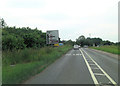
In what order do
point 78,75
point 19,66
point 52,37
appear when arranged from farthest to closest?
1. point 52,37
2. point 19,66
3. point 78,75

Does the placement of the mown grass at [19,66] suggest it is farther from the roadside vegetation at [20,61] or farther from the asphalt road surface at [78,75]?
the asphalt road surface at [78,75]

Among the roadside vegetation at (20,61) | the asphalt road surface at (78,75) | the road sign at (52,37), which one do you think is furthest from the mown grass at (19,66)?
the road sign at (52,37)

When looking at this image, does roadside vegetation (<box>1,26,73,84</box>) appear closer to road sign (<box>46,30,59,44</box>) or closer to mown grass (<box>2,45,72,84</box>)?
mown grass (<box>2,45,72,84</box>)

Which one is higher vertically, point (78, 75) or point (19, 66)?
point (19, 66)

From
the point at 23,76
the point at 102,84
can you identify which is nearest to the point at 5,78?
the point at 23,76

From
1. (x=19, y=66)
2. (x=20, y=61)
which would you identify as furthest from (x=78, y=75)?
(x=20, y=61)

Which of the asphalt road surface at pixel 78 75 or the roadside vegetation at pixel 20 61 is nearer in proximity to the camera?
the asphalt road surface at pixel 78 75

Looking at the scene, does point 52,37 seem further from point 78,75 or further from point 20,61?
point 78,75

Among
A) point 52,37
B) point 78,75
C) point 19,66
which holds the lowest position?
point 78,75

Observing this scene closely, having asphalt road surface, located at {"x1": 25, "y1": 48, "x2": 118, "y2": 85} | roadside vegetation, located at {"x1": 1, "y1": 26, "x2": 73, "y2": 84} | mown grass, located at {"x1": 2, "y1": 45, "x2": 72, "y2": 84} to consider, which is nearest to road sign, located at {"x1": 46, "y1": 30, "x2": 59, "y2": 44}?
roadside vegetation, located at {"x1": 1, "y1": 26, "x2": 73, "y2": 84}

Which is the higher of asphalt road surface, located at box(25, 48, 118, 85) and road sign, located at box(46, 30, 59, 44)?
road sign, located at box(46, 30, 59, 44)

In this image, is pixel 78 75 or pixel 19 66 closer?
pixel 78 75

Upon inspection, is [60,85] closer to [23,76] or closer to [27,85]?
[27,85]

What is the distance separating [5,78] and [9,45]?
12610 millimetres
